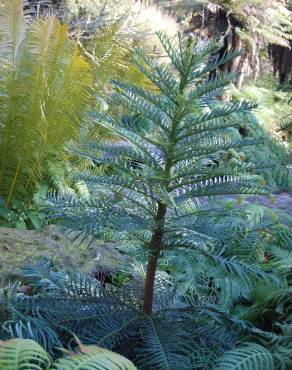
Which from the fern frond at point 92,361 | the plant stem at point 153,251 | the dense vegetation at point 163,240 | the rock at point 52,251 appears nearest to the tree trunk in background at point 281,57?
the rock at point 52,251

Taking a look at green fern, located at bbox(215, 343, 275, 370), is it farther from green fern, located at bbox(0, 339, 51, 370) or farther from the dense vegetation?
green fern, located at bbox(0, 339, 51, 370)

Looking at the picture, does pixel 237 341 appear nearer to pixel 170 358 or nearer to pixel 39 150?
pixel 170 358

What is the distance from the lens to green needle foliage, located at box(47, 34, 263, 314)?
178 centimetres

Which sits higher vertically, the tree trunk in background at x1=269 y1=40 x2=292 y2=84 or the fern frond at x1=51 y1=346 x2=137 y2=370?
the tree trunk in background at x1=269 y1=40 x2=292 y2=84

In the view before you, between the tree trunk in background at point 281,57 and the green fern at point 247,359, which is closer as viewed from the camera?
the green fern at point 247,359

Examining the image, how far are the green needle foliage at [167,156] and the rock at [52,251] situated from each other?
1202 mm

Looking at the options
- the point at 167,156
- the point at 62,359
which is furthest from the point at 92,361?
the point at 167,156

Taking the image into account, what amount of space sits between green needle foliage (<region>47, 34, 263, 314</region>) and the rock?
3.94 feet

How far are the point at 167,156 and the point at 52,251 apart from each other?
1617 millimetres

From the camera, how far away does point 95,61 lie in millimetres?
5430

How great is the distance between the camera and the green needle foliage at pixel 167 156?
1.78 metres

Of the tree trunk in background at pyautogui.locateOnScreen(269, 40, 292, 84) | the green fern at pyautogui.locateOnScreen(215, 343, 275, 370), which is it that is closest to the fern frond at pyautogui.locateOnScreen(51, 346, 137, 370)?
the green fern at pyautogui.locateOnScreen(215, 343, 275, 370)

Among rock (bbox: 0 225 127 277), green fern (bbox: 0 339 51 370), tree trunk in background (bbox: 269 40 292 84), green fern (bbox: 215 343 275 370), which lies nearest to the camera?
green fern (bbox: 0 339 51 370)

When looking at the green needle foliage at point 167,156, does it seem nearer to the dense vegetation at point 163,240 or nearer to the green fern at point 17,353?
the dense vegetation at point 163,240
